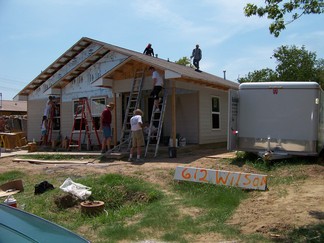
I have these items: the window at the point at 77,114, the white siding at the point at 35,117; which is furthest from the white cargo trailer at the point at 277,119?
the white siding at the point at 35,117

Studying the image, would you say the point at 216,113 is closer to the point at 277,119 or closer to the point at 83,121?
the point at 83,121

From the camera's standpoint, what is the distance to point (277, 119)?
35.7ft

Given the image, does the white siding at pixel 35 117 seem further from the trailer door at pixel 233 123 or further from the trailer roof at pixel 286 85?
the trailer roof at pixel 286 85

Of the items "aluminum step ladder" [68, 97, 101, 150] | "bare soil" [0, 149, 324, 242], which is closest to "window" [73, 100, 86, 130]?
"aluminum step ladder" [68, 97, 101, 150]

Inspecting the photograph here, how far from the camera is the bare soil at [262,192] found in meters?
5.97

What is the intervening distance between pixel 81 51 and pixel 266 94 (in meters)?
11.2

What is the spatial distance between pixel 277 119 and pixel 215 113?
21.6ft

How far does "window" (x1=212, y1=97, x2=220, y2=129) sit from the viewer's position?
17312 millimetres

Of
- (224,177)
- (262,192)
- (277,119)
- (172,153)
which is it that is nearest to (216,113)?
(172,153)

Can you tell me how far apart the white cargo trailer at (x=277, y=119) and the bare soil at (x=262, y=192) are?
Answer: 79 centimetres

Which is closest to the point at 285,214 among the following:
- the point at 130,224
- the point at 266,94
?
the point at 130,224

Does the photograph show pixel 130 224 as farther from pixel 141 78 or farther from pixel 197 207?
pixel 141 78

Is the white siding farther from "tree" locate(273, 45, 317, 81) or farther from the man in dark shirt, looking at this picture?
"tree" locate(273, 45, 317, 81)

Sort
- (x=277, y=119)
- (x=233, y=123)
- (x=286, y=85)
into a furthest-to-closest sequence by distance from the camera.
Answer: (x=233, y=123), (x=277, y=119), (x=286, y=85)
